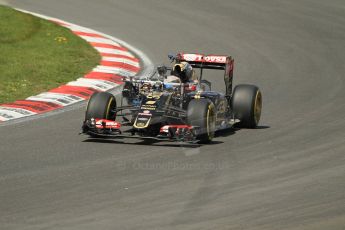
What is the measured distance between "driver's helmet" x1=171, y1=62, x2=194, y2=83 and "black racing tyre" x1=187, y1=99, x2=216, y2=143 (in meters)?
1.01

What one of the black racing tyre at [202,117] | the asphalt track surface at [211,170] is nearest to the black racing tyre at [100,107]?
the asphalt track surface at [211,170]

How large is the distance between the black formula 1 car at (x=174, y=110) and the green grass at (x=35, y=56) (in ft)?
9.53

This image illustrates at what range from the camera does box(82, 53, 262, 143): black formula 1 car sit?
13.1 meters

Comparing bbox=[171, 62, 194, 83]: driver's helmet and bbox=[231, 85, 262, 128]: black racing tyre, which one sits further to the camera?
bbox=[231, 85, 262, 128]: black racing tyre

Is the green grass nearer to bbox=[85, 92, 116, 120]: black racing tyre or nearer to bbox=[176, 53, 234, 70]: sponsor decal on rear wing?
bbox=[85, 92, 116, 120]: black racing tyre

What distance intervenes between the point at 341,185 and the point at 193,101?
3.10m

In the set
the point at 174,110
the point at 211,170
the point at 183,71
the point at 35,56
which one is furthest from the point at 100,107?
the point at 35,56

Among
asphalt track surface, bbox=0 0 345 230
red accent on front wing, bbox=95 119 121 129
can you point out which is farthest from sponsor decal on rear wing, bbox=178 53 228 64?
red accent on front wing, bbox=95 119 121 129

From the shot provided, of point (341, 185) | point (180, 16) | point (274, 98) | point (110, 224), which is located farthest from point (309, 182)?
point (180, 16)

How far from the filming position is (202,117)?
43.0 ft

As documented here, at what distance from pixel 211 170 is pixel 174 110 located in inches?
78.7

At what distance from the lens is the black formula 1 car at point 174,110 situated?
13.1 metres

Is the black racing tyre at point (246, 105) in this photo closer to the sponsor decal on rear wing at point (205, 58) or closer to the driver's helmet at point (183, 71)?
the sponsor decal on rear wing at point (205, 58)

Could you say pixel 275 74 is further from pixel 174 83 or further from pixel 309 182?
pixel 309 182
